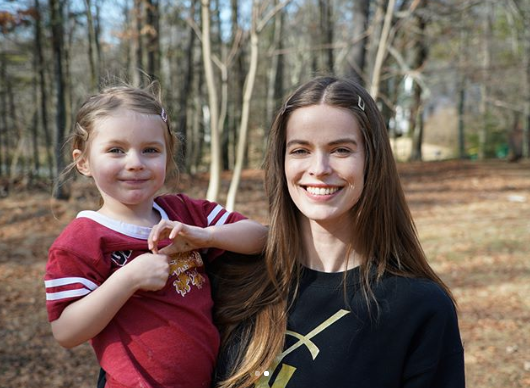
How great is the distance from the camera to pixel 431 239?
921 centimetres

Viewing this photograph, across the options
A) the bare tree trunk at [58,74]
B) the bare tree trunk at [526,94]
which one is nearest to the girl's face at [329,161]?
the bare tree trunk at [58,74]

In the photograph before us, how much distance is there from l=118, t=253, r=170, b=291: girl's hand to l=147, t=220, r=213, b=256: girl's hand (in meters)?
0.05

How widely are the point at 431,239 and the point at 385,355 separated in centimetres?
803

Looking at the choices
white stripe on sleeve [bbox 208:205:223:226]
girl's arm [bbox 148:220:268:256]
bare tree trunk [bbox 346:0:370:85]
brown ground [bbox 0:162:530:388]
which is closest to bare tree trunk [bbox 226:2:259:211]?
brown ground [bbox 0:162:530:388]

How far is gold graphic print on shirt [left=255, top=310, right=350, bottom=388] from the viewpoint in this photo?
164cm

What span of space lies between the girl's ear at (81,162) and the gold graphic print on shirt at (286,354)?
870 mm

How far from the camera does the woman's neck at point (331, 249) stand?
5.84 ft

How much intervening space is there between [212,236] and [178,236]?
0.14m

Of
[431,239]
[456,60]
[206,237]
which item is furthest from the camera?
[456,60]

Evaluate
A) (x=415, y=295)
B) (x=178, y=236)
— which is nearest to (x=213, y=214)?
(x=178, y=236)

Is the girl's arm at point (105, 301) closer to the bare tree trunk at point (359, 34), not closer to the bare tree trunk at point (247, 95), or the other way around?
the bare tree trunk at point (247, 95)

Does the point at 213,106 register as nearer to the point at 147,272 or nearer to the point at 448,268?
the point at 448,268

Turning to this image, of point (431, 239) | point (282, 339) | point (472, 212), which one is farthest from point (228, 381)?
point (472, 212)

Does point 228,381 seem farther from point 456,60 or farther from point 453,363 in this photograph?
point 456,60
